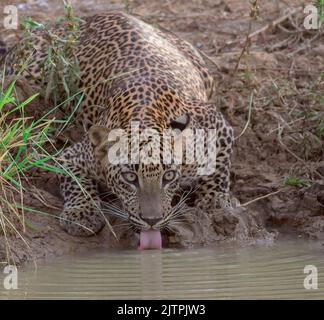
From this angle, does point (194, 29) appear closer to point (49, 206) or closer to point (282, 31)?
point (282, 31)

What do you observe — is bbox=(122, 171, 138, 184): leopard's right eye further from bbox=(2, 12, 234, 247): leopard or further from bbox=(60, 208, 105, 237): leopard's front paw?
bbox=(60, 208, 105, 237): leopard's front paw

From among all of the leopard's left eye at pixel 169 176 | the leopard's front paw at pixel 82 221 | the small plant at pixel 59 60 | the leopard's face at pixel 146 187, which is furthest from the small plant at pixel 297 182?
the small plant at pixel 59 60

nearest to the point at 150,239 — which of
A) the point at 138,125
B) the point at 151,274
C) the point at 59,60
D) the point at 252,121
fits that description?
the point at 151,274

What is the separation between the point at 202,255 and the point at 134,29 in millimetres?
2505

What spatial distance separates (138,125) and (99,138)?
0.46m

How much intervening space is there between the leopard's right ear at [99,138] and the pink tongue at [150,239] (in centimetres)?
81

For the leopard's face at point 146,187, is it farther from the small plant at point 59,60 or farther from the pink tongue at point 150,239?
the small plant at point 59,60

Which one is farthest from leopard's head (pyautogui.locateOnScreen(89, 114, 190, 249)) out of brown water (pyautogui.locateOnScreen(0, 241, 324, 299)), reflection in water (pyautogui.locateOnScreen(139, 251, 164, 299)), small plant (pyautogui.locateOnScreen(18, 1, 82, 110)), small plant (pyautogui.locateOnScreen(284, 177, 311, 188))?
small plant (pyautogui.locateOnScreen(284, 177, 311, 188))

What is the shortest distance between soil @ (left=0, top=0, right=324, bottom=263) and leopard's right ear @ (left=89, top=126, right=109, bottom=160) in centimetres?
64

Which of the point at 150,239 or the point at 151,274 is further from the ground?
the point at 150,239

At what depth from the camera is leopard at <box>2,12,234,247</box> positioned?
9.70m

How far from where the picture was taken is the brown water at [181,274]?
8445 mm

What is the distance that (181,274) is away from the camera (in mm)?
9086

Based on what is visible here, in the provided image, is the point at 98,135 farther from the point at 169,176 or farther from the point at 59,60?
the point at 59,60
